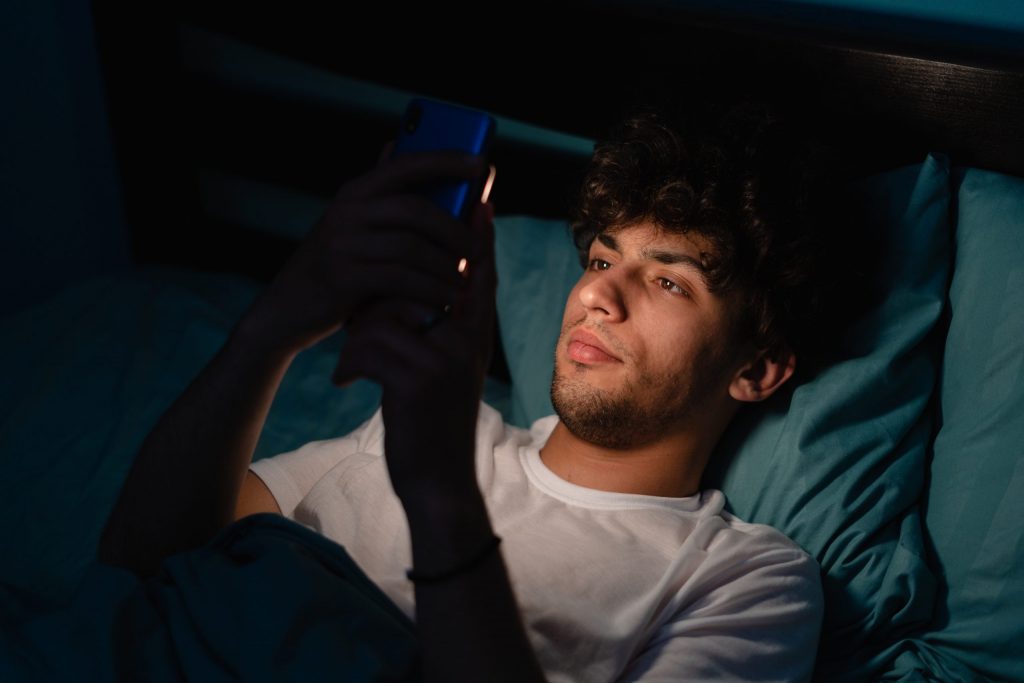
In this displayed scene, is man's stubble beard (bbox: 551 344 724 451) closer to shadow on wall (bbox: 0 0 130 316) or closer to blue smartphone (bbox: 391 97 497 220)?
blue smartphone (bbox: 391 97 497 220)

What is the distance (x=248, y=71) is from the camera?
1.81 metres

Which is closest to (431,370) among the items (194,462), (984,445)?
(194,462)

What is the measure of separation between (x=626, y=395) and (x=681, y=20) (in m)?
0.62

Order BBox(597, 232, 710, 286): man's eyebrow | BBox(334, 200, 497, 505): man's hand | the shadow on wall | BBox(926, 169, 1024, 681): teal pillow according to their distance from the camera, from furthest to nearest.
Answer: the shadow on wall, BBox(597, 232, 710, 286): man's eyebrow, BBox(926, 169, 1024, 681): teal pillow, BBox(334, 200, 497, 505): man's hand

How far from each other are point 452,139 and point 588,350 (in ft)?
1.49

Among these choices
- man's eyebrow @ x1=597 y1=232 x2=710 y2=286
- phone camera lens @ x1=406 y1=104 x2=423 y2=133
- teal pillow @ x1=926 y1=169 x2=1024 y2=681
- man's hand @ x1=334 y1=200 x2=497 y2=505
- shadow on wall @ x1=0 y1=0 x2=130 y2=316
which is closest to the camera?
man's hand @ x1=334 y1=200 x2=497 y2=505

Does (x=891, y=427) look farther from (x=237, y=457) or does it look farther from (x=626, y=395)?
(x=237, y=457)

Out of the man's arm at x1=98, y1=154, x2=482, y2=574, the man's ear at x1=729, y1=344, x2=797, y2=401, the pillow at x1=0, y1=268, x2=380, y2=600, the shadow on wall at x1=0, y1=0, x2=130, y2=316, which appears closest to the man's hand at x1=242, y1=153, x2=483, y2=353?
the man's arm at x1=98, y1=154, x2=482, y2=574

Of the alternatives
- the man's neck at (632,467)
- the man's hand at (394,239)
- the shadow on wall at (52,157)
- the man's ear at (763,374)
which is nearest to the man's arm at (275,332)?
the man's hand at (394,239)

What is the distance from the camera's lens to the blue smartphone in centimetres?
69

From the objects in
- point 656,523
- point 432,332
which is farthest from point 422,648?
point 656,523

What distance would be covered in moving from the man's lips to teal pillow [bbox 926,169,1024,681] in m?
0.46

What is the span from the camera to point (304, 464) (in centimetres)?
116

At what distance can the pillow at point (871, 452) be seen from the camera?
1069mm
